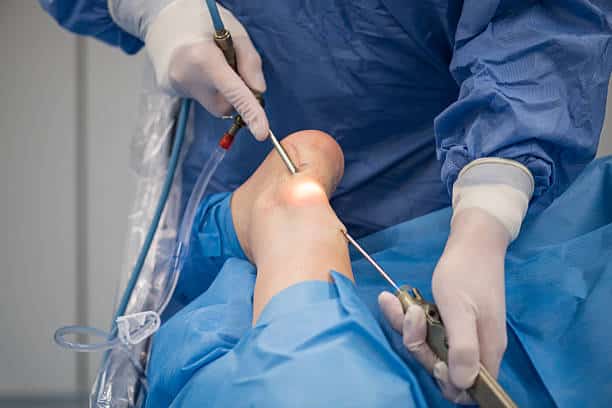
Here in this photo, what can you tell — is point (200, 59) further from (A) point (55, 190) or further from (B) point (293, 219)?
(A) point (55, 190)

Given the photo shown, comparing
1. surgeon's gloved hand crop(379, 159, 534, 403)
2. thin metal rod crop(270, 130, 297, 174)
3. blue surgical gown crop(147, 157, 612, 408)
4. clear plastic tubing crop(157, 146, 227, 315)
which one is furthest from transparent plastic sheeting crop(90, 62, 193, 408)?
surgeon's gloved hand crop(379, 159, 534, 403)

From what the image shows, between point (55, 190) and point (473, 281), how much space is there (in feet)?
4.87

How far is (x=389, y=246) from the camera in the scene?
106 centimetres

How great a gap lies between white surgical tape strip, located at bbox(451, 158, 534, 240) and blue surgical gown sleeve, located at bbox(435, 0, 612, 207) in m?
0.02

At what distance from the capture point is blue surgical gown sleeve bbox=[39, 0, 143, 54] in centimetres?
122

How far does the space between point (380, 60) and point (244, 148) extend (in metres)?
0.30

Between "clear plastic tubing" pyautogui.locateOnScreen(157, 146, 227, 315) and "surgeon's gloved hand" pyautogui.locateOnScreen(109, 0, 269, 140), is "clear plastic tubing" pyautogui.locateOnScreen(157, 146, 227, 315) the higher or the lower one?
the lower one

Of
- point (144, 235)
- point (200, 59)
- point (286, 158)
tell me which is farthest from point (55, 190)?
point (286, 158)

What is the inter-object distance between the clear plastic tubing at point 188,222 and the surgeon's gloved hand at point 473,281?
1.55ft

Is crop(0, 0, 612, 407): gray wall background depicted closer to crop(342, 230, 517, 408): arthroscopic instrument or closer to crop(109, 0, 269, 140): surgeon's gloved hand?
crop(109, 0, 269, 140): surgeon's gloved hand

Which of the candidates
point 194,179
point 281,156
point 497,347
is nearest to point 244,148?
point 194,179

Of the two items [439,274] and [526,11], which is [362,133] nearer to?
[526,11]

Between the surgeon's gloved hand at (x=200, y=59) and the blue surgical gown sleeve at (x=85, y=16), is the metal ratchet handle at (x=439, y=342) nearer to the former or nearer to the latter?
the surgeon's gloved hand at (x=200, y=59)

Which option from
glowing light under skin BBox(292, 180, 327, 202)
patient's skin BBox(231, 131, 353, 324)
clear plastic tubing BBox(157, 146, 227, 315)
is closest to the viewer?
patient's skin BBox(231, 131, 353, 324)
